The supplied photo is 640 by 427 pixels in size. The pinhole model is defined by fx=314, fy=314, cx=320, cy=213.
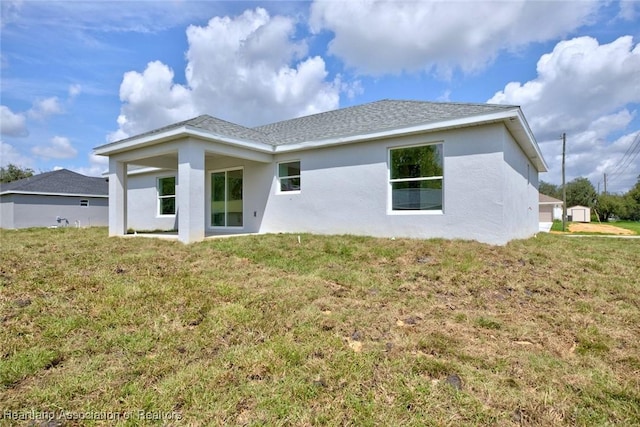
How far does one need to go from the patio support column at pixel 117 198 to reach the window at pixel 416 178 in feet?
31.0

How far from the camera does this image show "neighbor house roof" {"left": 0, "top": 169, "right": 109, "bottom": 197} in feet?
68.8

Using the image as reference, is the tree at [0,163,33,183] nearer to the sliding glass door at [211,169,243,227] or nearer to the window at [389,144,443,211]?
the sliding glass door at [211,169,243,227]

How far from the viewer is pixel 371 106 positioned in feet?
41.1

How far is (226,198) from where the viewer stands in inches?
509

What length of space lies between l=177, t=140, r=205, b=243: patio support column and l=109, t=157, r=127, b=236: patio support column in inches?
143

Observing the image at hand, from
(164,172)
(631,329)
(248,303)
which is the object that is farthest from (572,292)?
(164,172)

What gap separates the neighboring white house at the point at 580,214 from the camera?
45.7 m

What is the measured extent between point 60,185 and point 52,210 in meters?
2.01

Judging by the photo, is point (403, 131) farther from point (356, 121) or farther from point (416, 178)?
point (356, 121)

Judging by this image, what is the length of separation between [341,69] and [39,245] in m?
14.3

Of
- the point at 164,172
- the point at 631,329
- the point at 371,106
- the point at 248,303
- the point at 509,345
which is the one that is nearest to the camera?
A: the point at 509,345

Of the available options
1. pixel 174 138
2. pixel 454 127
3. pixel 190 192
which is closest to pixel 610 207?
pixel 454 127

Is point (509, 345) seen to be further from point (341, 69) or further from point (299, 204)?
point (341, 69)

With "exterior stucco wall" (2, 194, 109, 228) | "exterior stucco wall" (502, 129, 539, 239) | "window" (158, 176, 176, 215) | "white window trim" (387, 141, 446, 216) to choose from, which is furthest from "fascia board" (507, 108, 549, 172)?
"exterior stucco wall" (2, 194, 109, 228)
